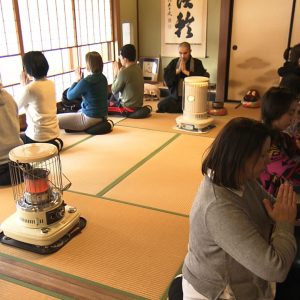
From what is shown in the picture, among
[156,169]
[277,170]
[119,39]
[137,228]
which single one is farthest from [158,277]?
[119,39]

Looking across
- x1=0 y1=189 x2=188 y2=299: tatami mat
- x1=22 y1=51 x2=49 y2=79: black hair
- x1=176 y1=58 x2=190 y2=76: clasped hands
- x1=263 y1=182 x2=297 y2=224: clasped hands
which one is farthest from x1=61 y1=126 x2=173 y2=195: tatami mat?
x1=263 y1=182 x2=297 y2=224: clasped hands

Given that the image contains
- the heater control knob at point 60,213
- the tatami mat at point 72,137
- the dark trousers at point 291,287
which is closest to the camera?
the dark trousers at point 291,287

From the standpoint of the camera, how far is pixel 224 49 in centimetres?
561

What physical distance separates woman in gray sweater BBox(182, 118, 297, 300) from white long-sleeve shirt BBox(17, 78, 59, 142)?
252cm

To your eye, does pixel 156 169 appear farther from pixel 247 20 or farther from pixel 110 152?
pixel 247 20

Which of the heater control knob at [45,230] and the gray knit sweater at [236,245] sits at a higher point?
the gray knit sweater at [236,245]

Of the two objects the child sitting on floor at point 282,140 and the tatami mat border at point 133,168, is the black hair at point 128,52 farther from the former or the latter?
the child sitting on floor at point 282,140

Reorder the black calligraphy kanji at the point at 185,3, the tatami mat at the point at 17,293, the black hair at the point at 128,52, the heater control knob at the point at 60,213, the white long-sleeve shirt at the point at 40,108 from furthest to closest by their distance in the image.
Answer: the black calligraphy kanji at the point at 185,3, the black hair at the point at 128,52, the white long-sleeve shirt at the point at 40,108, the heater control knob at the point at 60,213, the tatami mat at the point at 17,293

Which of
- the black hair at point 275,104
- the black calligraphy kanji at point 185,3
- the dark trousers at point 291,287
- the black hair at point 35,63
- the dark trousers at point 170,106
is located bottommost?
the dark trousers at point 170,106

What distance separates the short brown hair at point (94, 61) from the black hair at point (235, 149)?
3.18 metres

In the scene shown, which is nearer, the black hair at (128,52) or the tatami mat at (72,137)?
the tatami mat at (72,137)

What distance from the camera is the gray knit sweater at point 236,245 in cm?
106

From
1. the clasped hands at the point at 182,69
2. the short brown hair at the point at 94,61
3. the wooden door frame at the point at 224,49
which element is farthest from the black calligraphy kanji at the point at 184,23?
the short brown hair at the point at 94,61

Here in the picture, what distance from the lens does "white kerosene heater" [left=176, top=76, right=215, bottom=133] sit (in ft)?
13.9
